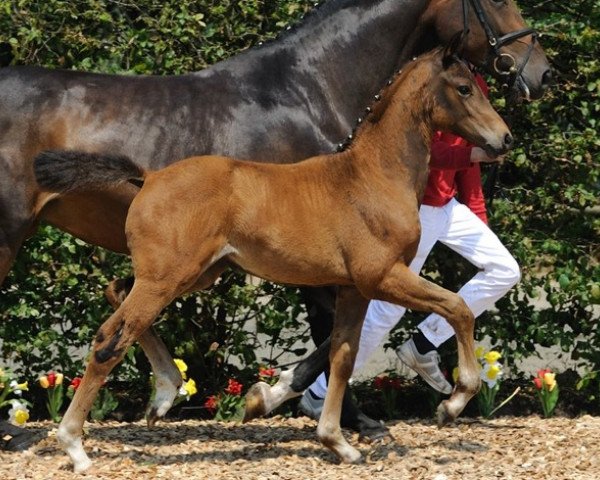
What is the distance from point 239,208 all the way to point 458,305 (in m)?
0.99

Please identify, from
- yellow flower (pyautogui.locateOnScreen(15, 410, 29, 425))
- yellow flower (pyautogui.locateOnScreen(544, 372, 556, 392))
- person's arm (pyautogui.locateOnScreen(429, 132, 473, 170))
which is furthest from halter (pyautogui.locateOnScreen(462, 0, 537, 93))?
yellow flower (pyautogui.locateOnScreen(15, 410, 29, 425))

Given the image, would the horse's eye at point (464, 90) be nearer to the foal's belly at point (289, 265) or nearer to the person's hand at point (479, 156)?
the person's hand at point (479, 156)

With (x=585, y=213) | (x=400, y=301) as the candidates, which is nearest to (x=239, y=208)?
(x=400, y=301)

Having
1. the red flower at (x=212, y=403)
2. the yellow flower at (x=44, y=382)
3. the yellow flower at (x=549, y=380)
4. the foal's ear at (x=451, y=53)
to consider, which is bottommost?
the red flower at (x=212, y=403)

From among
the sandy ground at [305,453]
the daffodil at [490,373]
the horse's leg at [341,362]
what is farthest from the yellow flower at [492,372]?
the horse's leg at [341,362]

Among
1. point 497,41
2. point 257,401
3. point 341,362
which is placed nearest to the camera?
point 341,362

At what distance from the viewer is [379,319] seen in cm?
640

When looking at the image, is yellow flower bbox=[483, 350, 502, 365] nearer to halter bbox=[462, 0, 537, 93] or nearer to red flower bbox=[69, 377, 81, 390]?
halter bbox=[462, 0, 537, 93]

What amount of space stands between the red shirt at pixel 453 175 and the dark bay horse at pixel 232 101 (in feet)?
1.02

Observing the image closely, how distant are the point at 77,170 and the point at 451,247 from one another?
1.97m

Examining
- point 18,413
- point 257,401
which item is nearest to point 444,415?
point 257,401

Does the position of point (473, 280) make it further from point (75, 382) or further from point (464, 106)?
point (75, 382)

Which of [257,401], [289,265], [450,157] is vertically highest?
[450,157]

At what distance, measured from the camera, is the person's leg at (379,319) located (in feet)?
20.6
